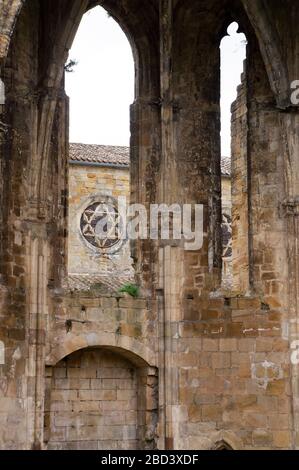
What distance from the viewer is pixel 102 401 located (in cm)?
1730

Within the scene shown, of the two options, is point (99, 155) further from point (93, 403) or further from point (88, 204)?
point (93, 403)

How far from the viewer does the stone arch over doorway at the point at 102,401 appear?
670 inches

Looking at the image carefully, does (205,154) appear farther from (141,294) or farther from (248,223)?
(141,294)

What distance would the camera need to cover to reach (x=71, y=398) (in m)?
17.1

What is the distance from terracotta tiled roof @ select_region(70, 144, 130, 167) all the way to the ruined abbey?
14.7ft

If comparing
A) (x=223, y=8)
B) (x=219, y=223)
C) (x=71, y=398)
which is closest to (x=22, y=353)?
(x=71, y=398)

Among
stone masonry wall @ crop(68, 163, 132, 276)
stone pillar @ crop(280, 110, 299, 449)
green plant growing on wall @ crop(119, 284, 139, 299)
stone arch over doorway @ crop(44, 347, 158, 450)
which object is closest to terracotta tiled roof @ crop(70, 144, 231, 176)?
stone masonry wall @ crop(68, 163, 132, 276)

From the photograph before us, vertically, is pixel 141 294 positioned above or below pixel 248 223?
below

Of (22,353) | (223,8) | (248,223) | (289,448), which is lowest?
(289,448)

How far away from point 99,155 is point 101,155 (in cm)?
5

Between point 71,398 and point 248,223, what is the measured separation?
12.6 feet

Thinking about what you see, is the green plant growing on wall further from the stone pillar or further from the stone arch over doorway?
the stone pillar

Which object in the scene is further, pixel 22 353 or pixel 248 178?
pixel 248 178

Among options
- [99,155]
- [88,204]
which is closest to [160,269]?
[88,204]
